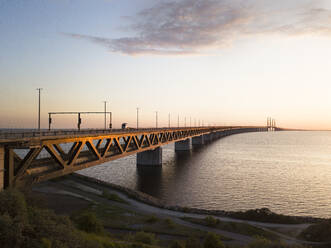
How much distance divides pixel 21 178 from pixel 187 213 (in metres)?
20.1

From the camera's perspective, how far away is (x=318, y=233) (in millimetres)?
25375

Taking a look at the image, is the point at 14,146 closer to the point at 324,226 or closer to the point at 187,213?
the point at 187,213

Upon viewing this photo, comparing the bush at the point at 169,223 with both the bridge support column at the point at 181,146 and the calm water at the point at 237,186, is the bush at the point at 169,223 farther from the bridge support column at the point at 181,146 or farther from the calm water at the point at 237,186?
the bridge support column at the point at 181,146

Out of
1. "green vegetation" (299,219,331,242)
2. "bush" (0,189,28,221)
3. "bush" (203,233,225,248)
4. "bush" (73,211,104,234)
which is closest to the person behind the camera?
"bush" (0,189,28,221)

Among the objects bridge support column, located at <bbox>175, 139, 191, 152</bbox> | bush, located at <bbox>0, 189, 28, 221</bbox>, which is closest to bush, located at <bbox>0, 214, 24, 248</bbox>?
bush, located at <bbox>0, 189, 28, 221</bbox>

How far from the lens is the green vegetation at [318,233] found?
969 inches

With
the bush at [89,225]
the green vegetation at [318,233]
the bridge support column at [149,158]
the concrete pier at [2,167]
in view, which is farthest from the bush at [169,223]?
the bridge support column at [149,158]

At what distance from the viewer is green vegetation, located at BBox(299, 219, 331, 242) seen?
80.7 ft

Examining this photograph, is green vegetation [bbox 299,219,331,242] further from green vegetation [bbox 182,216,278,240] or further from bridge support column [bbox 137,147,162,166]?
bridge support column [bbox 137,147,162,166]

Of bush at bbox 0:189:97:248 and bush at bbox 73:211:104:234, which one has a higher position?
bush at bbox 0:189:97:248

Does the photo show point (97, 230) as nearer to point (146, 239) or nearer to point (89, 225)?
point (89, 225)

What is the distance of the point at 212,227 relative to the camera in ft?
87.9

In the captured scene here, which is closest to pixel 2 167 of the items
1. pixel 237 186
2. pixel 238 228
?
pixel 238 228

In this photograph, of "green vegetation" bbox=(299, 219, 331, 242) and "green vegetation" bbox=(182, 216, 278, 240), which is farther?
"green vegetation" bbox=(182, 216, 278, 240)
